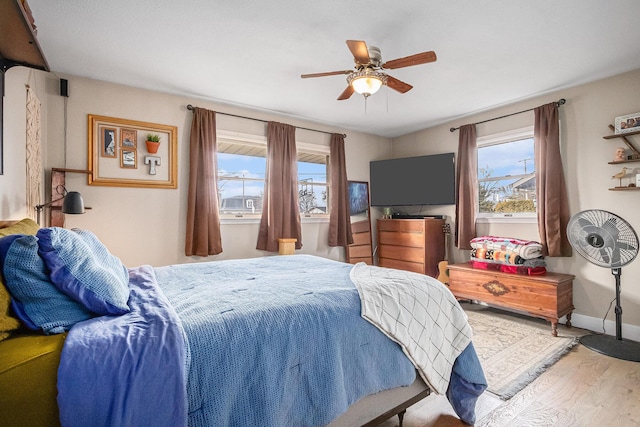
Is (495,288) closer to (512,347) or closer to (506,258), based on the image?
(506,258)

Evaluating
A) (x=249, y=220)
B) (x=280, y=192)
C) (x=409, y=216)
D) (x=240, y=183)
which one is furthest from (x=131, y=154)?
(x=409, y=216)

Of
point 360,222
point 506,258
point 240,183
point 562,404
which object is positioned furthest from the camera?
point 360,222

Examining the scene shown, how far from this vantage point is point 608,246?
272 cm

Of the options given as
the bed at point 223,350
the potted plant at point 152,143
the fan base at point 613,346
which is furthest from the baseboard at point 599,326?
the potted plant at point 152,143

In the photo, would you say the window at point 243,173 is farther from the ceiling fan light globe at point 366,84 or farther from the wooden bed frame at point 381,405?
the wooden bed frame at point 381,405

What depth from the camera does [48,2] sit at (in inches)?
80.8

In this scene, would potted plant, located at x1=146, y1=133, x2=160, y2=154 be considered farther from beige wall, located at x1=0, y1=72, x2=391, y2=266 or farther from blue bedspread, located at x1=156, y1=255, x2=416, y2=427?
blue bedspread, located at x1=156, y1=255, x2=416, y2=427

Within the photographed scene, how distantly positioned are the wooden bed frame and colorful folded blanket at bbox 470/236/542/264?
92.9 inches

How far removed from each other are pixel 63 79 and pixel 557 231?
519 cm

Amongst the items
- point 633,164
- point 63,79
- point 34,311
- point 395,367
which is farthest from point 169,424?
point 633,164

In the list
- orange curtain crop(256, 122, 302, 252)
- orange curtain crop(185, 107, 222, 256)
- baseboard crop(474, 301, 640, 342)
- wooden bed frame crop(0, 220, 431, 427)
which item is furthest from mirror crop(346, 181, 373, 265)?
wooden bed frame crop(0, 220, 431, 427)

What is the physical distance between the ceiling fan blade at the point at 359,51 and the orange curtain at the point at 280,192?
212 centimetres

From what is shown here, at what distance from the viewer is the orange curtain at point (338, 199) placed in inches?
186

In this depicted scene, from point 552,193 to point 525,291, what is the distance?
110 cm
